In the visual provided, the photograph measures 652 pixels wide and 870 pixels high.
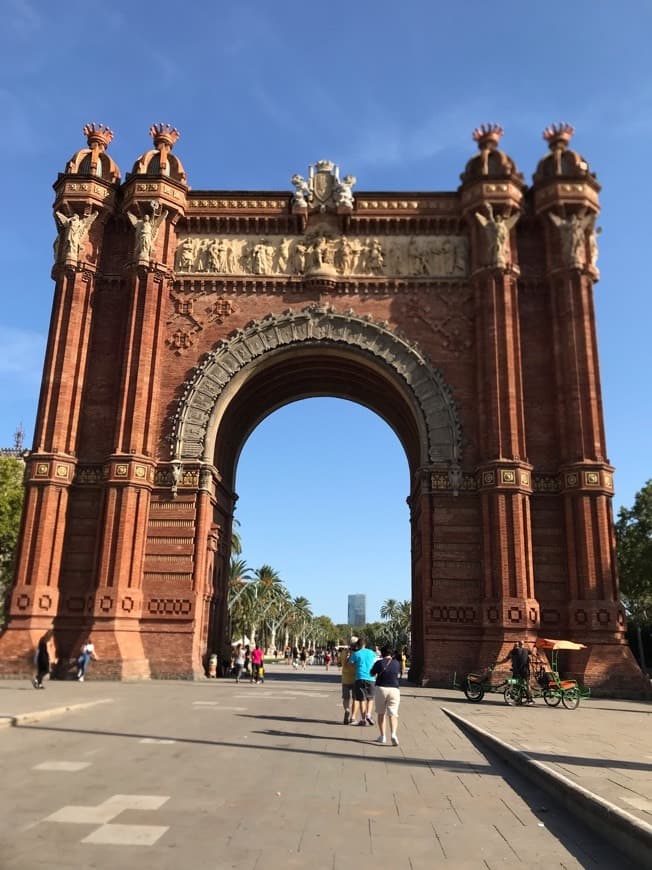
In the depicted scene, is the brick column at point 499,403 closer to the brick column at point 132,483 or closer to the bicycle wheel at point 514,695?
the bicycle wheel at point 514,695

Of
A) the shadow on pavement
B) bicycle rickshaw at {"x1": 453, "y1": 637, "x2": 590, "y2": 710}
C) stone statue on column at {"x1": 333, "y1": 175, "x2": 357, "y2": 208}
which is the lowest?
the shadow on pavement

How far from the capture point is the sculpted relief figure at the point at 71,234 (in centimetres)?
2814

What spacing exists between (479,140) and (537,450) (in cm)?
1286

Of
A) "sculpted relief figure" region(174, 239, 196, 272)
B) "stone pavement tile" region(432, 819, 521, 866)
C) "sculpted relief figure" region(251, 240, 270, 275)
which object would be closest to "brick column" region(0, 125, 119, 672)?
"sculpted relief figure" region(174, 239, 196, 272)

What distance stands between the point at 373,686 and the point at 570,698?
26.9 ft

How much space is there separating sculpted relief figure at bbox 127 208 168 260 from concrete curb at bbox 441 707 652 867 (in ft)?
77.1

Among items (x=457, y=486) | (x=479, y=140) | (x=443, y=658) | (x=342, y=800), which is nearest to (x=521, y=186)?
(x=479, y=140)

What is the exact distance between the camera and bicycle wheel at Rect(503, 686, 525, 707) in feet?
63.3

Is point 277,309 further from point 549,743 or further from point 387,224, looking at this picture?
point 549,743

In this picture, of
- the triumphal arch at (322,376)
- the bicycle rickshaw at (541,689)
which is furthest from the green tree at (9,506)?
the bicycle rickshaw at (541,689)

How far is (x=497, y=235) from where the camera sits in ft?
90.4

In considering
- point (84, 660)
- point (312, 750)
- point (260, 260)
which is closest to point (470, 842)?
point (312, 750)

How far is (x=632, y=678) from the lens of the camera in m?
22.8

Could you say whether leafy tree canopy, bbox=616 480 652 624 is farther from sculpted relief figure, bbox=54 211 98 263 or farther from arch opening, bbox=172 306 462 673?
sculpted relief figure, bbox=54 211 98 263
